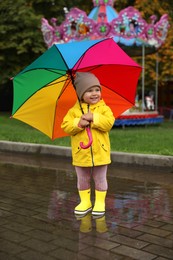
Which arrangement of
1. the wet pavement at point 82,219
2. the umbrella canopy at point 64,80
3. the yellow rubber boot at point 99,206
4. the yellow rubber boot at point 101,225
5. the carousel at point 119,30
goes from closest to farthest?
1. the wet pavement at point 82,219
2. the yellow rubber boot at point 101,225
3. the umbrella canopy at point 64,80
4. the yellow rubber boot at point 99,206
5. the carousel at point 119,30

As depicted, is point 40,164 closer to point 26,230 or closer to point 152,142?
point 152,142

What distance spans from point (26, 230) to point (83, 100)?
1.59 m

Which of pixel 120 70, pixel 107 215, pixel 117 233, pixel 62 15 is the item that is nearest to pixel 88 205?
pixel 107 215

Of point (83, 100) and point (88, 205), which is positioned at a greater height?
point (83, 100)

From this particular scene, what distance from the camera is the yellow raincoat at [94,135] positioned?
460 centimetres

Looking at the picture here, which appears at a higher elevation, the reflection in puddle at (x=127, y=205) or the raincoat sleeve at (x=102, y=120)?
the raincoat sleeve at (x=102, y=120)

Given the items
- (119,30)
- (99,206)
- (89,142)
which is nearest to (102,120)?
(89,142)

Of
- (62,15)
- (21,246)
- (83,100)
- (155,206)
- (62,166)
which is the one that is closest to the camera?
(21,246)

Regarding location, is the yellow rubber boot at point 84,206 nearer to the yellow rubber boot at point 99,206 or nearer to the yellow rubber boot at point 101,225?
the yellow rubber boot at point 99,206

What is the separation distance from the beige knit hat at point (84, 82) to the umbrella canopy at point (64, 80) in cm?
8

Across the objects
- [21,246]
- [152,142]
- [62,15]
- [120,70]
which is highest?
[62,15]

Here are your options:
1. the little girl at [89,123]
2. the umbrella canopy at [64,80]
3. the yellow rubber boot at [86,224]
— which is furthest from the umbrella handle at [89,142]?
the yellow rubber boot at [86,224]

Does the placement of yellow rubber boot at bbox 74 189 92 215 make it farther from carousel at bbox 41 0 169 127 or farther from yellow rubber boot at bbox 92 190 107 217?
carousel at bbox 41 0 169 127

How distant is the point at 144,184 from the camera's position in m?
6.61
